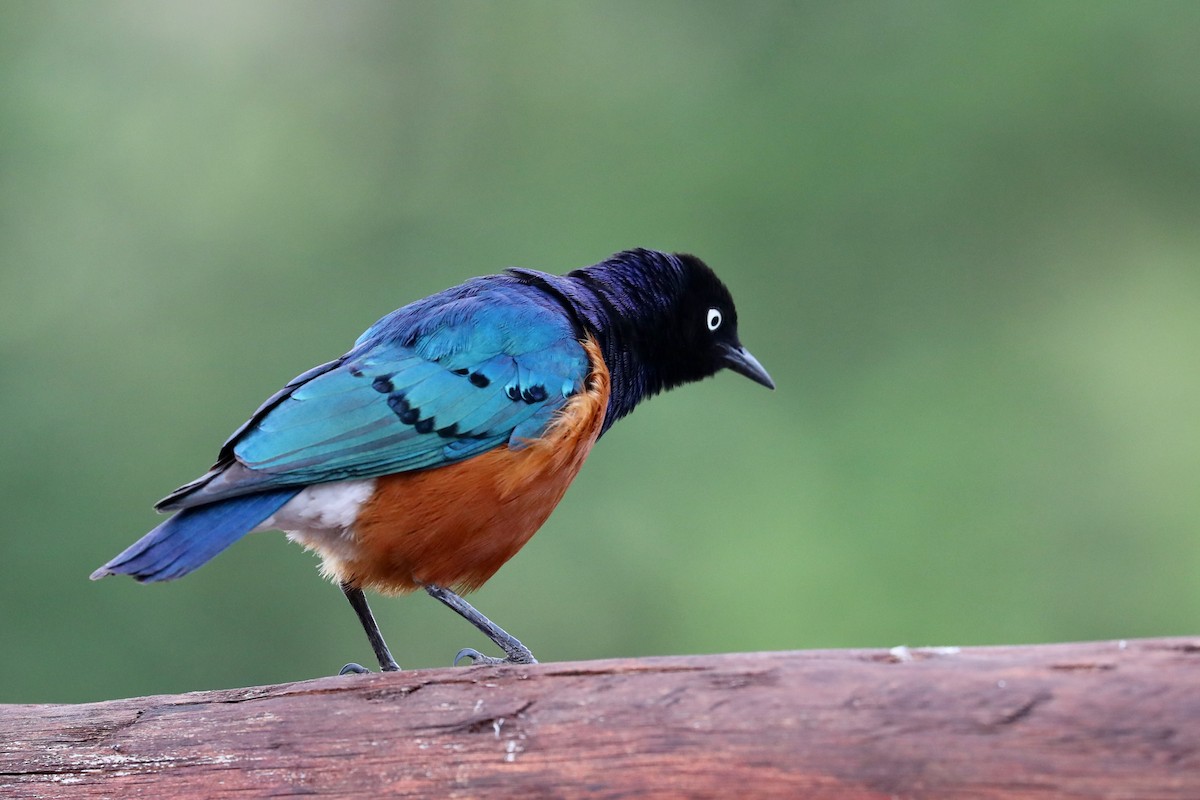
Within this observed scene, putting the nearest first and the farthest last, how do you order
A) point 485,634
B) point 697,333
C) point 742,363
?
point 485,634, point 697,333, point 742,363

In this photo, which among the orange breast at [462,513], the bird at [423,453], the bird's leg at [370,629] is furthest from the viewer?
the bird's leg at [370,629]

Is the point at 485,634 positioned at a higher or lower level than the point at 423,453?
lower

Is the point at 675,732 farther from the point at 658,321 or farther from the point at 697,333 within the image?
the point at 697,333

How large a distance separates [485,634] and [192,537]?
0.96 meters

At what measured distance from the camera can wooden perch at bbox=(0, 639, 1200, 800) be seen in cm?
218

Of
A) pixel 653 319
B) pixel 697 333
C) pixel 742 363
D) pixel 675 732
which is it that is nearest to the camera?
pixel 675 732

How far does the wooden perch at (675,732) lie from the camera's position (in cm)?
218

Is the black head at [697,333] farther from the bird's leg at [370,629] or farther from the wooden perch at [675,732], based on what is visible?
the wooden perch at [675,732]

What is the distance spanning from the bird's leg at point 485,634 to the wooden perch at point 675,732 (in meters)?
0.68

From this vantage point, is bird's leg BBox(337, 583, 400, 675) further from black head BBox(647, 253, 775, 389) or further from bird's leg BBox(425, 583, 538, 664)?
black head BBox(647, 253, 775, 389)

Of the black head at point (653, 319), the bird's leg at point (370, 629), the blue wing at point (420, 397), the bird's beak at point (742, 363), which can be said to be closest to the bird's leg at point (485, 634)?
the bird's leg at point (370, 629)

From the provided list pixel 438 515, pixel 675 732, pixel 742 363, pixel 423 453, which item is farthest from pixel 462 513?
pixel 742 363

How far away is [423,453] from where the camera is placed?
3.60m

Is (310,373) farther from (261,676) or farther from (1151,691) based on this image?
(261,676)
